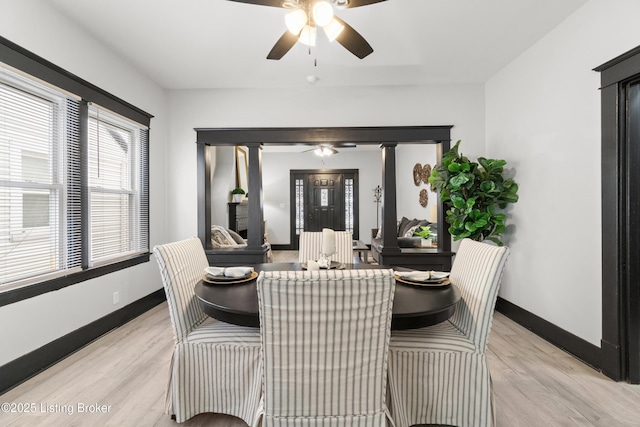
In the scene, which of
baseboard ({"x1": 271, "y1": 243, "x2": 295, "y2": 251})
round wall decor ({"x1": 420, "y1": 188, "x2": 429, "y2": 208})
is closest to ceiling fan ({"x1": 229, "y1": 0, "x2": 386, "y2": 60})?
round wall decor ({"x1": 420, "y1": 188, "x2": 429, "y2": 208})

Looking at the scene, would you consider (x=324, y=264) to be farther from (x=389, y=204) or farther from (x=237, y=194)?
Answer: (x=237, y=194)

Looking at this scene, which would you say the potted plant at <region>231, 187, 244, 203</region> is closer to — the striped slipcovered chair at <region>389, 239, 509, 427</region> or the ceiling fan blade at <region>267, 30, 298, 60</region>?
the ceiling fan blade at <region>267, 30, 298, 60</region>

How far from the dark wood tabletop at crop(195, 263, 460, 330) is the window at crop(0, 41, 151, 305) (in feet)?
4.67

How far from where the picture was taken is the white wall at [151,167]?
6.67ft

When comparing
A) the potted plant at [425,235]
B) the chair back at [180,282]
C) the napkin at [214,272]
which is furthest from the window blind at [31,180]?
the potted plant at [425,235]

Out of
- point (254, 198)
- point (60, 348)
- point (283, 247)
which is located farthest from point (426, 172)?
point (60, 348)

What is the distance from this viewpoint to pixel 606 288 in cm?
218

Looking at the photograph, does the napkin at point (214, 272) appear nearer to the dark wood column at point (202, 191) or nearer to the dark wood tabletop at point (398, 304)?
the dark wood tabletop at point (398, 304)

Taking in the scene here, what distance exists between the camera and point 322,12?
5.37 feet

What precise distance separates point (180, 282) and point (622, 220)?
2903 mm

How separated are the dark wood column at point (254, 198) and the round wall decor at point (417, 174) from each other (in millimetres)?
3310

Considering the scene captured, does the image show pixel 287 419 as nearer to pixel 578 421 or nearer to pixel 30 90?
pixel 578 421

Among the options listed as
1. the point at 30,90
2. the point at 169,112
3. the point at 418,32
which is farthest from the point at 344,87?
the point at 30,90

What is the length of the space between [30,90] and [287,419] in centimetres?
274
